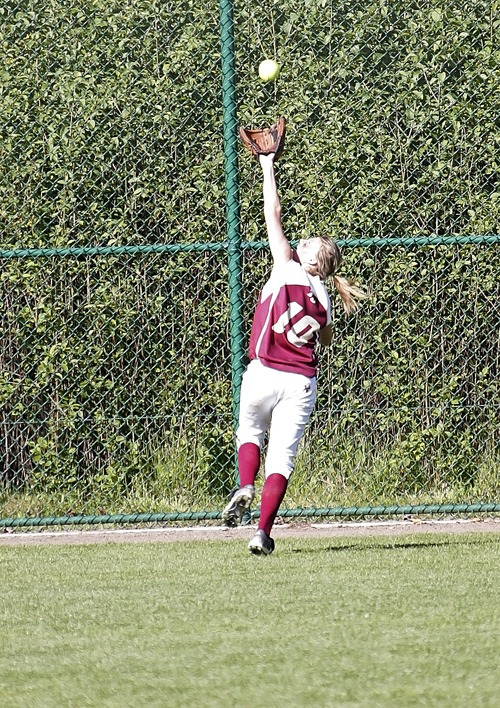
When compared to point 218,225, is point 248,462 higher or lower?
lower

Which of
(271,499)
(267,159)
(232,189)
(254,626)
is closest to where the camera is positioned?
(254,626)

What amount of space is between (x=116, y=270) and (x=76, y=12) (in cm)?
160

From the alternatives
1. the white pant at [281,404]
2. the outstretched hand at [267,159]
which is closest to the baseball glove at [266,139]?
the outstretched hand at [267,159]

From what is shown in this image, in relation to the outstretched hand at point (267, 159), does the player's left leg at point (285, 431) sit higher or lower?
lower

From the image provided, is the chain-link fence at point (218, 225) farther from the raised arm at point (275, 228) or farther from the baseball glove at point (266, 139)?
the raised arm at point (275, 228)

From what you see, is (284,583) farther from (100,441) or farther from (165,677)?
(100,441)

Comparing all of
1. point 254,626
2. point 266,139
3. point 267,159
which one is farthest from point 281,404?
point 254,626

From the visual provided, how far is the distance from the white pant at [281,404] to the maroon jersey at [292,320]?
0.06 meters

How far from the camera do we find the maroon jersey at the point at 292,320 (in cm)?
566

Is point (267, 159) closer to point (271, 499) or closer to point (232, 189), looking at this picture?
point (232, 189)

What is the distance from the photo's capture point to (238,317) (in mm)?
6793

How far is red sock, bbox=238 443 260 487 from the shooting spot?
222 inches

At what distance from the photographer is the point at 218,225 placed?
292 inches

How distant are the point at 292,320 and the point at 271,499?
837 millimetres
